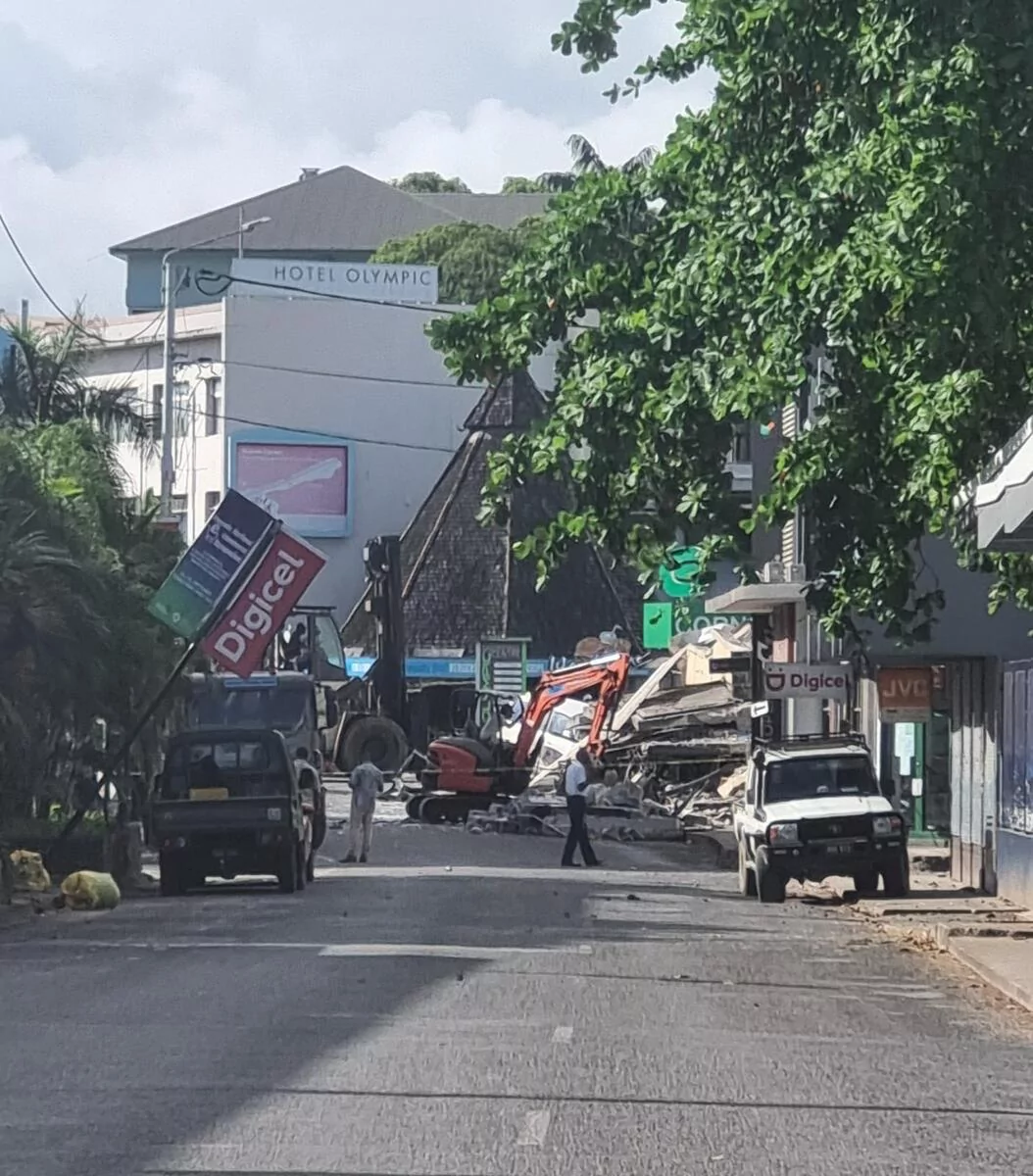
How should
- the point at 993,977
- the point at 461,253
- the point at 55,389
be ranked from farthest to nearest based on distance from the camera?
the point at 461,253 → the point at 55,389 → the point at 993,977

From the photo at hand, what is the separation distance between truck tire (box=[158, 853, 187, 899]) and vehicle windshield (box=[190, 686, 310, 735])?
17.4 metres

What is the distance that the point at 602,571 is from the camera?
7288 cm

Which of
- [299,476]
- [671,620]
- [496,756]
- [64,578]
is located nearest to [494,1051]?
[64,578]

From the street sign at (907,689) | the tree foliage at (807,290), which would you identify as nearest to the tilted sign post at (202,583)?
the tree foliage at (807,290)

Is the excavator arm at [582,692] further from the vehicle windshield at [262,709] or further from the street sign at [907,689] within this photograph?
the street sign at [907,689]

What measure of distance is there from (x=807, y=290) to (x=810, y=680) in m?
13.6

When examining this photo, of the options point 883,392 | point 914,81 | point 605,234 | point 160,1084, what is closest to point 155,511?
point 605,234

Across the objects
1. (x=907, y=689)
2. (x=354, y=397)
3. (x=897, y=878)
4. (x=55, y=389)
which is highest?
(x=354, y=397)

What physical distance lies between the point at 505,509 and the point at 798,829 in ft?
22.2

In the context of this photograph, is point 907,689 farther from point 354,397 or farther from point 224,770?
point 354,397

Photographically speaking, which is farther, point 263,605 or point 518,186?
point 518,186

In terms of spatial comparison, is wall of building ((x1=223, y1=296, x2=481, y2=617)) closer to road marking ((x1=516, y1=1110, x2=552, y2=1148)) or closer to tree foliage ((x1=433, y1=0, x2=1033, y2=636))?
tree foliage ((x1=433, y1=0, x2=1033, y2=636))

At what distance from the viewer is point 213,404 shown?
77188 mm

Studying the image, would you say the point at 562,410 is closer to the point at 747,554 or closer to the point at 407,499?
the point at 747,554
